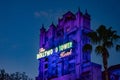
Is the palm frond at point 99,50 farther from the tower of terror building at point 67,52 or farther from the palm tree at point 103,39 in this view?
the tower of terror building at point 67,52

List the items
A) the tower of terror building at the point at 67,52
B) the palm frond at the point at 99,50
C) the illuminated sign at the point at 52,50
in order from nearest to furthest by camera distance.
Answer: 1. the palm frond at the point at 99,50
2. the tower of terror building at the point at 67,52
3. the illuminated sign at the point at 52,50

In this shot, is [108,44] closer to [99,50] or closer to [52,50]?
[99,50]

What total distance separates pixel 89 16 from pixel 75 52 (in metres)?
11.6

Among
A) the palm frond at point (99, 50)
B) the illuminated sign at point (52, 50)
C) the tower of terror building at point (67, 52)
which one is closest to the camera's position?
the palm frond at point (99, 50)

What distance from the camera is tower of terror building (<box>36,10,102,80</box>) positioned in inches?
3209

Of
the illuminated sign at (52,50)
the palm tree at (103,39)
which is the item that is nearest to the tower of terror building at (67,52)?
the illuminated sign at (52,50)

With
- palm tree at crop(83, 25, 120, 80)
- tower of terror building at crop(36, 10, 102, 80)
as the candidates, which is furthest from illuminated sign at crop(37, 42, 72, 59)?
palm tree at crop(83, 25, 120, 80)

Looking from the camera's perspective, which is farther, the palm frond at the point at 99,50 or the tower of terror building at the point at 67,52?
the tower of terror building at the point at 67,52

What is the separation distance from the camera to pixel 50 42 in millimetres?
97312

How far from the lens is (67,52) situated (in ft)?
288

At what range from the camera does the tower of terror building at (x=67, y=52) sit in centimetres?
8150

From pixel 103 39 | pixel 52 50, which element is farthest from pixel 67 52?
pixel 103 39

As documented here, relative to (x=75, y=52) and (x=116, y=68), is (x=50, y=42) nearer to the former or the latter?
(x=75, y=52)

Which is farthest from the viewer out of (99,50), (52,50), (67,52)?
(52,50)
